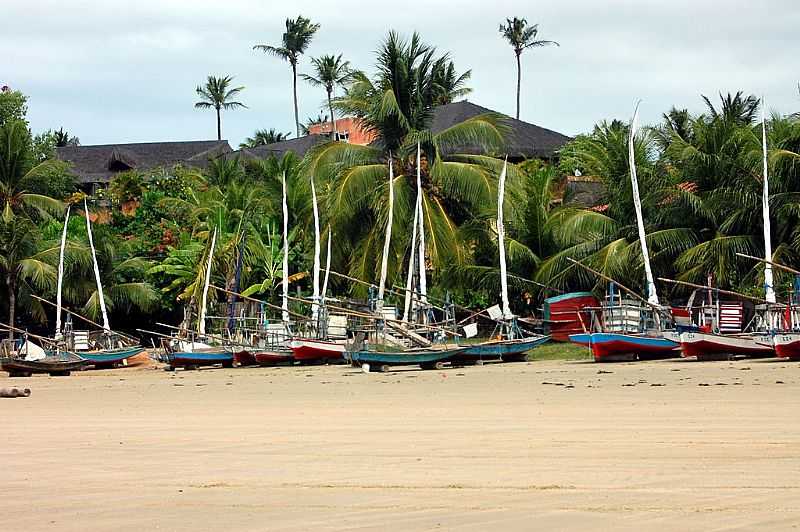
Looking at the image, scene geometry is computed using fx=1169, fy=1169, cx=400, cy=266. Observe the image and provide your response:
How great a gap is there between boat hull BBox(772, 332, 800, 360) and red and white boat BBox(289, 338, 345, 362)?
13.0 metres

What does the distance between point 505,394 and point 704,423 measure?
644 centimetres

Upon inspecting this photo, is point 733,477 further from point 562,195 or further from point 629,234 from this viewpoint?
point 562,195

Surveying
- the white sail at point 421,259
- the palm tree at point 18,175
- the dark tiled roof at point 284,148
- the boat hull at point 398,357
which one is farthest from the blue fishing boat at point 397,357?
the dark tiled roof at point 284,148

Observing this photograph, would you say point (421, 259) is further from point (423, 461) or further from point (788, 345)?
point (423, 461)

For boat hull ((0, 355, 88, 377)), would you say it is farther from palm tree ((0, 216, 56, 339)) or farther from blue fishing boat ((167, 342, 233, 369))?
palm tree ((0, 216, 56, 339))

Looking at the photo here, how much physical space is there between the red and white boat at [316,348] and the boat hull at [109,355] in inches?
330

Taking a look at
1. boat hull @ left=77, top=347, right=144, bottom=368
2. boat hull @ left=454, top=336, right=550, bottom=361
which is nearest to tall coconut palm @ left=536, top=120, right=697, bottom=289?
boat hull @ left=454, top=336, right=550, bottom=361

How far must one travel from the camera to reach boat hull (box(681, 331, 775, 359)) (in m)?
27.4

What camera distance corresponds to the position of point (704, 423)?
12.9m

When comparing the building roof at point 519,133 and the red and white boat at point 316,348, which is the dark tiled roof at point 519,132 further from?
the red and white boat at point 316,348

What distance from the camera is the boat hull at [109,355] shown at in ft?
130

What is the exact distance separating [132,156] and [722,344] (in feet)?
183

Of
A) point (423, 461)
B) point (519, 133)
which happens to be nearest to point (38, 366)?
point (423, 461)

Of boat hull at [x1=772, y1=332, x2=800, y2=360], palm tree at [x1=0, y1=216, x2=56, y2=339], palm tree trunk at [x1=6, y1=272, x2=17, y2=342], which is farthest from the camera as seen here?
palm tree at [x1=0, y1=216, x2=56, y2=339]
